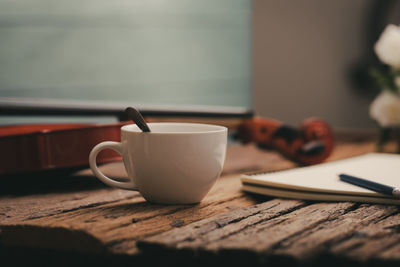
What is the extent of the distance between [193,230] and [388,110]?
0.83m

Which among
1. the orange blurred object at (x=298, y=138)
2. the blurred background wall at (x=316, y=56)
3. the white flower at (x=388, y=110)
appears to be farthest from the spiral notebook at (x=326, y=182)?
the blurred background wall at (x=316, y=56)

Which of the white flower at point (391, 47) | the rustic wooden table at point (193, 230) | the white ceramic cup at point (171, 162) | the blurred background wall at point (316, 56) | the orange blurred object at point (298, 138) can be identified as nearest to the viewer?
the rustic wooden table at point (193, 230)

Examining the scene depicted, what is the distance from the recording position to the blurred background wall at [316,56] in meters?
1.81

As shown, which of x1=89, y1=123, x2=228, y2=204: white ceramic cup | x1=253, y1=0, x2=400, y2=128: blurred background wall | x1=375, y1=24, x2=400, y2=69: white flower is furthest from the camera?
x1=253, y1=0, x2=400, y2=128: blurred background wall

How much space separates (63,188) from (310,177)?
14.2 inches

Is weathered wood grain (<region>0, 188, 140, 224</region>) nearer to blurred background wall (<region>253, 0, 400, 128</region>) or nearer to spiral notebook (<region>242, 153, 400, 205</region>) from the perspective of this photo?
spiral notebook (<region>242, 153, 400, 205</region>)

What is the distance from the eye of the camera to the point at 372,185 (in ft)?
1.95

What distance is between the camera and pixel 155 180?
562 millimetres

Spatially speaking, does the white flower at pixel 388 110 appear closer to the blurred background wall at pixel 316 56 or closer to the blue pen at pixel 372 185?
the blue pen at pixel 372 185

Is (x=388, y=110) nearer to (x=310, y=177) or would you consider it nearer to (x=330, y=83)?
(x=310, y=177)

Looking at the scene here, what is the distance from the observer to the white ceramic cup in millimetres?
544

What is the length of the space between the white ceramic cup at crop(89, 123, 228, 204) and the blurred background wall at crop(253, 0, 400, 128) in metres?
1.25

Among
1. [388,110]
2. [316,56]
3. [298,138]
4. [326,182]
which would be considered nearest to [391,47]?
[388,110]

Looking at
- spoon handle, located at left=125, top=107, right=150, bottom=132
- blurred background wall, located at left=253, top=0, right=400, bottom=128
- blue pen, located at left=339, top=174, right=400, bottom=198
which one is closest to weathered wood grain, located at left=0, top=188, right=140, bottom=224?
spoon handle, located at left=125, top=107, right=150, bottom=132
